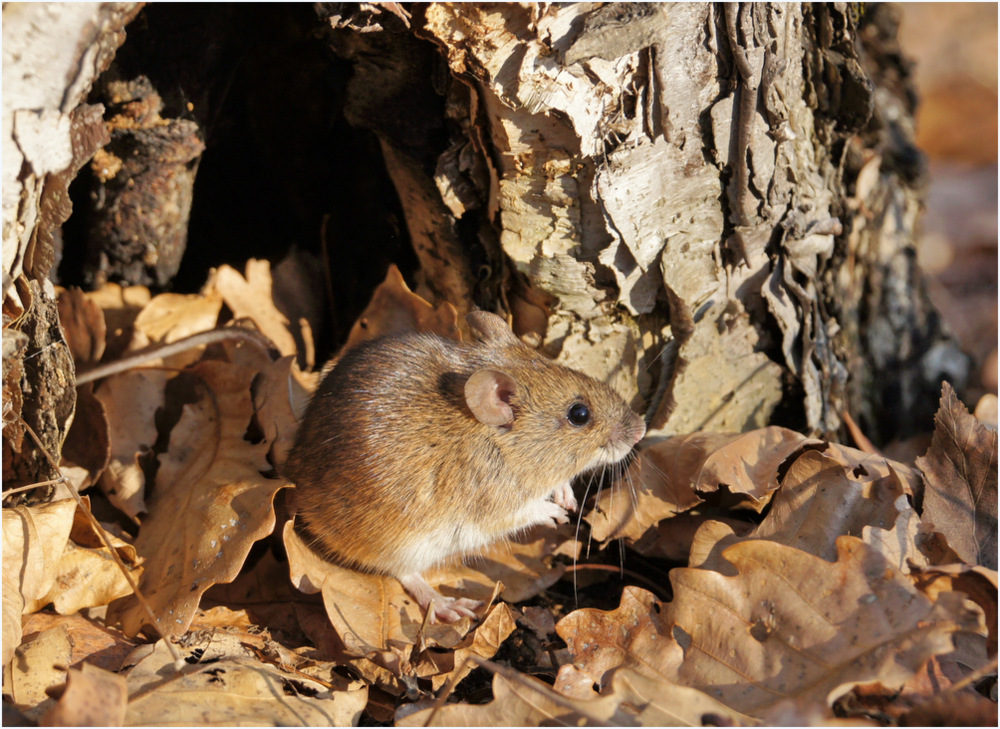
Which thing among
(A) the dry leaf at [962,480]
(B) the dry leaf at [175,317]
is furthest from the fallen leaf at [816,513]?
(B) the dry leaf at [175,317]

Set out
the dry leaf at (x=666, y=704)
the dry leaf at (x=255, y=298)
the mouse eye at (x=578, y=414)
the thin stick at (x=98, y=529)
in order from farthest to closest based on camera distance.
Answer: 1. the dry leaf at (x=255, y=298)
2. the mouse eye at (x=578, y=414)
3. the thin stick at (x=98, y=529)
4. the dry leaf at (x=666, y=704)

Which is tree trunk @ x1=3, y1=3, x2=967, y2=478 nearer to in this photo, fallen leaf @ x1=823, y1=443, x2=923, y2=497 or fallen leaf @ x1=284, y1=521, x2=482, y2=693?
fallen leaf @ x1=823, y1=443, x2=923, y2=497

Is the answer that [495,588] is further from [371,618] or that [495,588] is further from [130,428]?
[130,428]

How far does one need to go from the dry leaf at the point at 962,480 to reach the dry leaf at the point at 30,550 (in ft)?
10.3

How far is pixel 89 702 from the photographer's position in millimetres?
2166

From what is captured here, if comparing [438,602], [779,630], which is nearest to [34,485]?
[438,602]

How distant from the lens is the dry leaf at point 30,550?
2.68 metres

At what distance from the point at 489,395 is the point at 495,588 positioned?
774 mm

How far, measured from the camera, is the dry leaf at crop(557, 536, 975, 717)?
2.26 meters

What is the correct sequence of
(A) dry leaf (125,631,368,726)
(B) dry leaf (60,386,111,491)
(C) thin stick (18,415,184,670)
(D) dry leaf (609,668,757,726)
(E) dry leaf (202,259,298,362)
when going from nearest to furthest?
(D) dry leaf (609,668,757,726) < (A) dry leaf (125,631,368,726) < (C) thin stick (18,415,184,670) < (B) dry leaf (60,386,111,491) < (E) dry leaf (202,259,298,362)

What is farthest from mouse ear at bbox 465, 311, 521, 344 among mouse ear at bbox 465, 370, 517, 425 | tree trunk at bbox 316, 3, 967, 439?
mouse ear at bbox 465, 370, 517, 425

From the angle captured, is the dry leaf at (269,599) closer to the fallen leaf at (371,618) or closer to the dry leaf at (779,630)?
the fallen leaf at (371,618)

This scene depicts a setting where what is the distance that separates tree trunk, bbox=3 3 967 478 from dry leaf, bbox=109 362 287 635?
567mm

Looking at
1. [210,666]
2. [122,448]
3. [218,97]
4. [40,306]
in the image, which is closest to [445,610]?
[210,666]
